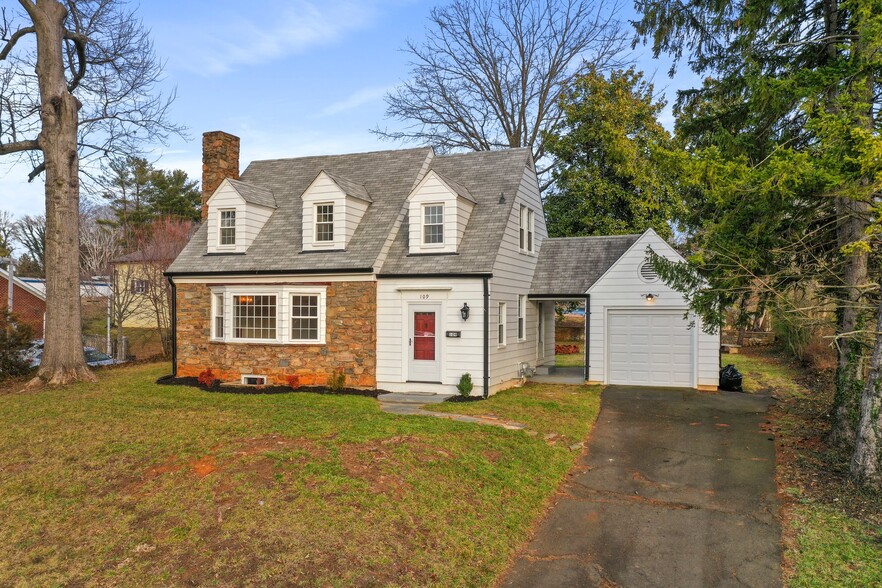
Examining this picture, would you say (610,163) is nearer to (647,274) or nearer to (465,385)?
(647,274)

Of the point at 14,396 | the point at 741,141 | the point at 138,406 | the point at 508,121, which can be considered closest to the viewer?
the point at 741,141

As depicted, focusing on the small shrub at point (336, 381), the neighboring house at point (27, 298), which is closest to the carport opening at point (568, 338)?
the small shrub at point (336, 381)

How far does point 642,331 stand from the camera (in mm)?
15469

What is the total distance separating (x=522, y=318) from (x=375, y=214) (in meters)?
5.08

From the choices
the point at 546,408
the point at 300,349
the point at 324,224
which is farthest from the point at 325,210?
the point at 546,408

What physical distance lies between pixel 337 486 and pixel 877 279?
8.73 meters

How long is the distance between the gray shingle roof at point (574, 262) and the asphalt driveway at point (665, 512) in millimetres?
5487

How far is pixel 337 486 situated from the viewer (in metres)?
6.84


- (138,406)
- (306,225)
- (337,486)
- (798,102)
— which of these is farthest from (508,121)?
(337,486)

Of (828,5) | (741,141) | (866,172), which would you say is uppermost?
(828,5)

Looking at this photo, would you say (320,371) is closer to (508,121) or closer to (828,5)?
(828,5)

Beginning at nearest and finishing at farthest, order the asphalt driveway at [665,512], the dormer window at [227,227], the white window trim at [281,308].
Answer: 1. the asphalt driveway at [665,512]
2. the white window trim at [281,308]
3. the dormer window at [227,227]

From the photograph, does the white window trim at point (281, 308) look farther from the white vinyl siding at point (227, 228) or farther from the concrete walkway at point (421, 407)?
the concrete walkway at point (421, 407)

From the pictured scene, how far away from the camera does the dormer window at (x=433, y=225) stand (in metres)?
14.7
